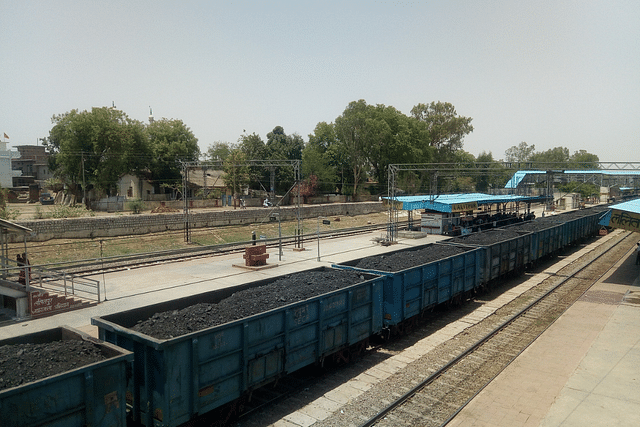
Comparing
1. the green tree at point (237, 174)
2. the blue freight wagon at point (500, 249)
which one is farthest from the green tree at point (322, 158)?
the blue freight wagon at point (500, 249)

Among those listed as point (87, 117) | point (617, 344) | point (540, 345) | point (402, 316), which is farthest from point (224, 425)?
point (87, 117)

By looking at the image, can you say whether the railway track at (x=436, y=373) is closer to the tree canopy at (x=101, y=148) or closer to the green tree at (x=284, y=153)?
the tree canopy at (x=101, y=148)

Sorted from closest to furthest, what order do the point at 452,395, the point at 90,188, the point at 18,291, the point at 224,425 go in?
the point at 224,425, the point at 452,395, the point at 18,291, the point at 90,188

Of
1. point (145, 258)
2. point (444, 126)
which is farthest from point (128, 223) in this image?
point (444, 126)

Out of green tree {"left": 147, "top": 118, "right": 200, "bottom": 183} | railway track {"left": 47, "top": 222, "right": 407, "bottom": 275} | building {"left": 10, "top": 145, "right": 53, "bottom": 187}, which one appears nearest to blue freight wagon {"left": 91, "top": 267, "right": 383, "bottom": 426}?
railway track {"left": 47, "top": 222, "right": 407, "bottom": 275}

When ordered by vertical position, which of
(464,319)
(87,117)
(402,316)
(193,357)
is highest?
→ (87,117)

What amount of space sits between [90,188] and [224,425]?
53.6m

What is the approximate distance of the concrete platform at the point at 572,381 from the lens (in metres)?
9.56

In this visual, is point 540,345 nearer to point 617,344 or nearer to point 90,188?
point 617,344

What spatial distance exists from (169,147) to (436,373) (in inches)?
2111

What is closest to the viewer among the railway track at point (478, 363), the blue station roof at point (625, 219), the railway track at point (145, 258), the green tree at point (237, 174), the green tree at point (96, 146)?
the railway track at point (478, 363)

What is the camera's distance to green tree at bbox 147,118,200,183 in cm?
5838

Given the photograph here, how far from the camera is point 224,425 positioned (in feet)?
29.0

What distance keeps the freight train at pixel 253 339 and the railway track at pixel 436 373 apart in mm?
721
